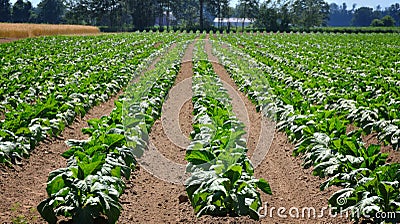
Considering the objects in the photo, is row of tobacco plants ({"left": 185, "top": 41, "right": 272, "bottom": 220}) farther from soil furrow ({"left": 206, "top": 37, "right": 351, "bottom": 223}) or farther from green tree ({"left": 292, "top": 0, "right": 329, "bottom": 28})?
green tree ({"left": 292, "top": 0, "right": 329, "bottom": 28})

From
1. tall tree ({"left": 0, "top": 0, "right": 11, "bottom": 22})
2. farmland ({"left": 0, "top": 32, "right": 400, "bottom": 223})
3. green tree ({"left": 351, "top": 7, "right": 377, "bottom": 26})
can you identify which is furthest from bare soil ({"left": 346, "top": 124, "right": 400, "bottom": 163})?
green tree ({"left": 351, "top": 7, "right": 377, "bottom": 26})

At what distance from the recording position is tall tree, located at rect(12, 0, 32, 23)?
8282 centimetres

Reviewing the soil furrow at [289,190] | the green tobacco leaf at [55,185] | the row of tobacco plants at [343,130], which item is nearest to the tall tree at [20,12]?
the row of tobacco plants at [343,130]

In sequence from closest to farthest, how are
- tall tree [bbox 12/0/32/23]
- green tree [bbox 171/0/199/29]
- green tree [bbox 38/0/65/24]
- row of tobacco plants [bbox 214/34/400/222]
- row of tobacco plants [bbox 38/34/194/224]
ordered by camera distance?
1. row of tobacco plants [bbox 38/34/194/224]
2. row of tobacco plants [bbox 214/34/400/222]
3. tall tree [bbox 12/0/32/23]
4. green tree [bbox 171/0/199/29]
5. green tree [bbox 38/0/65/24]

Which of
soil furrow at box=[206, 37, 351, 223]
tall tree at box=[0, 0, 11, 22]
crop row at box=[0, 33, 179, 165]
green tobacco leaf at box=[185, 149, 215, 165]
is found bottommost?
soil furrow at box=[206, 37, 351, 223]

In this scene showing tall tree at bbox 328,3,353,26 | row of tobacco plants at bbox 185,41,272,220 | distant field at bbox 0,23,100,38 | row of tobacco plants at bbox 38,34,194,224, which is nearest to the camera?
row of tobacco plants at bbox 38,34,194,224

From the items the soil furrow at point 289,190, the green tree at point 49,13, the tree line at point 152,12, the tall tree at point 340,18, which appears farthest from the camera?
the tall tree at point 340,18

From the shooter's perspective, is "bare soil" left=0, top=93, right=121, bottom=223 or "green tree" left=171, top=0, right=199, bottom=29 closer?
"bare soil" left=0, top=93, right=121, bottom=223

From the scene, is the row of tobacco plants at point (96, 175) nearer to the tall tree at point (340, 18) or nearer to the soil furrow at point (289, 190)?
the soil furrow at point (289, 190)

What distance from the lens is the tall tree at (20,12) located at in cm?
8282

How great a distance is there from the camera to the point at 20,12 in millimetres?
83375

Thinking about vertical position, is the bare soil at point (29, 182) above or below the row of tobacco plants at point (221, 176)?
below

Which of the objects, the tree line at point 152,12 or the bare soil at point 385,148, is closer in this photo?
the bare soil at point 385,148

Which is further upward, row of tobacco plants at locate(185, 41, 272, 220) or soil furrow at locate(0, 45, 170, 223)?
row of tobacco plants at locate(185, 41, 272, 220)
